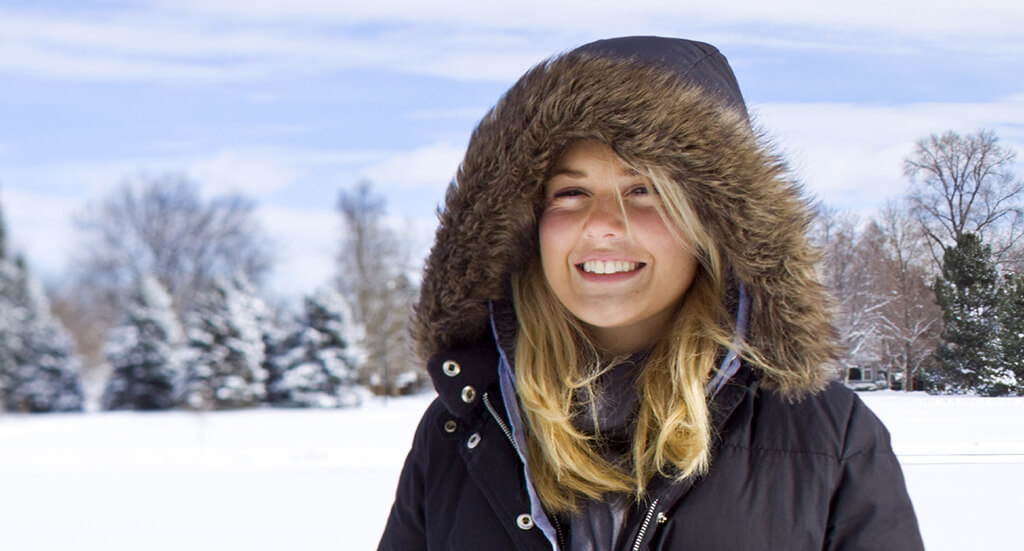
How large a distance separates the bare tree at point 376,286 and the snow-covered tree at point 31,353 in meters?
3.89

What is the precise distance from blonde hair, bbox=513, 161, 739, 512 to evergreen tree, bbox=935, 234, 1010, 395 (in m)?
0.70

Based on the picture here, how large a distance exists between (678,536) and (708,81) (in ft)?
2.29

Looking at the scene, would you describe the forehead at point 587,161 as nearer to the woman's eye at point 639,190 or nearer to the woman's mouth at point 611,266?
the woman's eye at point 639,190

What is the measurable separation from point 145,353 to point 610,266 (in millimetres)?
6914

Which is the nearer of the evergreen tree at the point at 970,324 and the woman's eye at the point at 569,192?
the woman's eye at the point at 569,192

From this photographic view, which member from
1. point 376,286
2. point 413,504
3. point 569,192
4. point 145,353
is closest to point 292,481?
point 376,286

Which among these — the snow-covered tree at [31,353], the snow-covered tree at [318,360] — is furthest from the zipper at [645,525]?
the snow-covered tree at [31,353]

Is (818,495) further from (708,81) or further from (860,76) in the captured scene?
(860,76)

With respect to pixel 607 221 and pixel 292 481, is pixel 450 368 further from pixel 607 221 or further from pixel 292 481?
pixel 292 481

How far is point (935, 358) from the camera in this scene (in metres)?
1.80

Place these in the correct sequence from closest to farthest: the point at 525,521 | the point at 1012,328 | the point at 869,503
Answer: the point at 869,503 < the point at 525,521 < the point at 1012,328

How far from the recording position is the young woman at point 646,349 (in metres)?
1.22

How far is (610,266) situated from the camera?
1335mm

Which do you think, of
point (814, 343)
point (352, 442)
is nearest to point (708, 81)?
point (814, 343)
